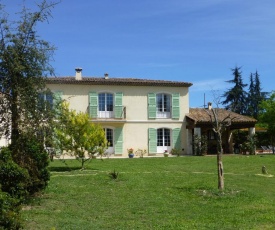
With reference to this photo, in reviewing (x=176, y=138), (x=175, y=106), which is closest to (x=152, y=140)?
(x=176, y=138)

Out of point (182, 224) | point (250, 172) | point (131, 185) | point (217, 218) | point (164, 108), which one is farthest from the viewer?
point (164, 108)

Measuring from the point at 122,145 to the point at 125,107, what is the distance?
273cm

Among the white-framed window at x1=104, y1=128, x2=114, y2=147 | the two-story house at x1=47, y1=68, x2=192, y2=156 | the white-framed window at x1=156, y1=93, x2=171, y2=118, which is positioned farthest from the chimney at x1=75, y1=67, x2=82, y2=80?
the white-framed window at x1=156, y1=93, x2=171, y2=118

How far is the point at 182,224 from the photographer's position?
7.50 m

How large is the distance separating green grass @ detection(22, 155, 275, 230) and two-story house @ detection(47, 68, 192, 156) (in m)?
13.9

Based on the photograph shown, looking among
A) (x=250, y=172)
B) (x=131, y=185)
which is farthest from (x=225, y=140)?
(x=131, y=185)

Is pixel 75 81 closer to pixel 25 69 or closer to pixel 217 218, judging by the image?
pixel 25 69

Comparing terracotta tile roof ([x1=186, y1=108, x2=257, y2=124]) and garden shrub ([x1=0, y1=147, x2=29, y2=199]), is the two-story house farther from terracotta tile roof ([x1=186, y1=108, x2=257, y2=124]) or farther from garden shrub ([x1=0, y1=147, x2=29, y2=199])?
garden shrub ([x1=0, y1=147, x2=29, y2=199])

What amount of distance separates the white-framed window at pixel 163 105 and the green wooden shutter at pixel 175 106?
0.37 metres

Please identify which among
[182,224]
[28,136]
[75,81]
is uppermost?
[75,81]

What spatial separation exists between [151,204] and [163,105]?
20148 mm

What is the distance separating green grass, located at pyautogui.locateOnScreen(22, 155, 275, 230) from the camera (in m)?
7.63

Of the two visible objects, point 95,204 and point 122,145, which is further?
point 122,145

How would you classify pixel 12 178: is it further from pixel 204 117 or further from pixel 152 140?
pixel 204 117
